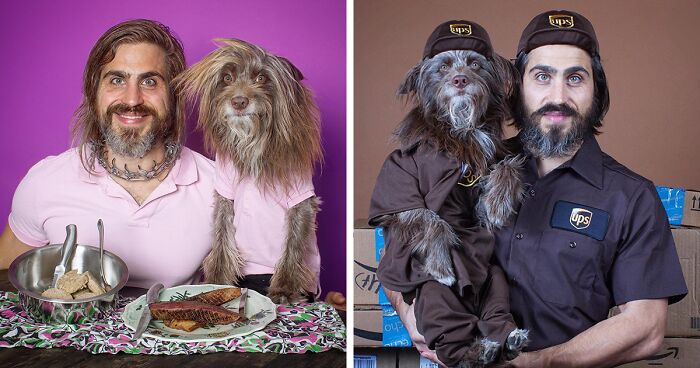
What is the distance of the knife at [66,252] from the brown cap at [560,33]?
1.54 meters

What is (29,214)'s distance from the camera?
2.80m

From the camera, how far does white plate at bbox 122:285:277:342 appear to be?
2533 millimetres

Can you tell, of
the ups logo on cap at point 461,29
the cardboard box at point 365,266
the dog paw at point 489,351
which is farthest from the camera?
the cardboard box at point 365,266

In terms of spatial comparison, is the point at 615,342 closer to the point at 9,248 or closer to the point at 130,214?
the point at 130,214

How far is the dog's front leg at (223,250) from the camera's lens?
279cm

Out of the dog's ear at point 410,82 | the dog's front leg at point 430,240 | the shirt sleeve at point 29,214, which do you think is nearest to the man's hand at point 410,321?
the dog's front leg at point 430,240

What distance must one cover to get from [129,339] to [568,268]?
1324 mm

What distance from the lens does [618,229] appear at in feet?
6.93

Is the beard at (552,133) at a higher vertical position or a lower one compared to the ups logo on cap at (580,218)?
higher

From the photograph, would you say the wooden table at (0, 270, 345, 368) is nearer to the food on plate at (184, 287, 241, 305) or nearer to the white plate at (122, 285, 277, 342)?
the white plate at (122, 285, 277, 342)

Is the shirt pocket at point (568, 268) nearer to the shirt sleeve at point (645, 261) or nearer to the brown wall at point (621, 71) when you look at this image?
the shirt sleeve at point (645, 261)

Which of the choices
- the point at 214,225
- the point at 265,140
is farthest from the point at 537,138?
the point at 214,225

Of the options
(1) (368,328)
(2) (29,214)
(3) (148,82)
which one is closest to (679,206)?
(1) (368,328)

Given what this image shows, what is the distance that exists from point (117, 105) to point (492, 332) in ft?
4.81
